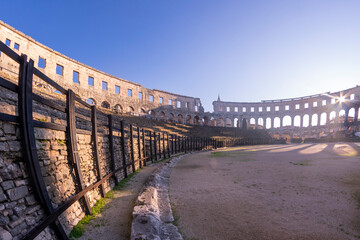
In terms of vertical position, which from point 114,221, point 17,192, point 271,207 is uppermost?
point 17,192

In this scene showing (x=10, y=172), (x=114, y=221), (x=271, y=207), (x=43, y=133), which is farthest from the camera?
(x=271, y=207)

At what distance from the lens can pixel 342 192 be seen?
4762mm

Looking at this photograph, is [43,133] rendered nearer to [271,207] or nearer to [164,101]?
[271,207]

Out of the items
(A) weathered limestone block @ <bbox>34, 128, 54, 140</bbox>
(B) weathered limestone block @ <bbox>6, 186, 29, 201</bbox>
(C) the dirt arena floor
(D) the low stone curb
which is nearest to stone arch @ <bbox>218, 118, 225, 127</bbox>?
(C) the dirt arena floor

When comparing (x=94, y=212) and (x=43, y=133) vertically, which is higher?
(x=43, y=133)

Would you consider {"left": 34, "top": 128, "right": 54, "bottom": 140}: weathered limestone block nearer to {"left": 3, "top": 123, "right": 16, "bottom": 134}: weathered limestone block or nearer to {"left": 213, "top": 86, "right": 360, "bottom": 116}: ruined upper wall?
{"left": 3, "top": 123, "right": 16, "bottom": 134}: weathered limestone block

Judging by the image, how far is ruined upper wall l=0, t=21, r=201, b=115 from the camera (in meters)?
21.7

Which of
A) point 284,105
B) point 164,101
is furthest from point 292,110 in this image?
point 164,101

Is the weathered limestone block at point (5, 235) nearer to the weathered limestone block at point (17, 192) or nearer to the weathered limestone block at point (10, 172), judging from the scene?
the weathered limestone block at point (17, 192)

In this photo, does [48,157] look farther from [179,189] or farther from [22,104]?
[179,189]

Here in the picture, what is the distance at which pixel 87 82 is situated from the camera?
30.6m

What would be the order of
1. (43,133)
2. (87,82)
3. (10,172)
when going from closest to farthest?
1. (10,172)
2. (43,133)
3. (87,82)

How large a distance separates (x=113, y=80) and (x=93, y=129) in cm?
3311

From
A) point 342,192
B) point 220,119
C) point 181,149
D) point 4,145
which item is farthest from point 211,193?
point 220,119
